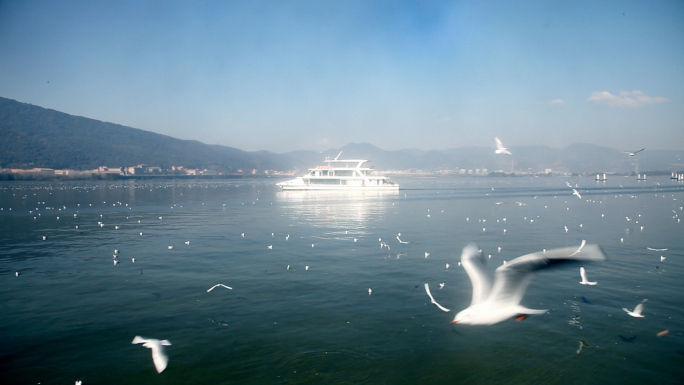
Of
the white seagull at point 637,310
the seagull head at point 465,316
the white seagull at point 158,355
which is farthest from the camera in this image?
the white seagull at point 637,310

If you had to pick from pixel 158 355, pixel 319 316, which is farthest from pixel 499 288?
pixel 158 355

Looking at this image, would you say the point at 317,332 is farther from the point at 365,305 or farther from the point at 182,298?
the point at 182,298

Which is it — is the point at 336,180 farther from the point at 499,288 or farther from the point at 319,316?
the point at 499,288

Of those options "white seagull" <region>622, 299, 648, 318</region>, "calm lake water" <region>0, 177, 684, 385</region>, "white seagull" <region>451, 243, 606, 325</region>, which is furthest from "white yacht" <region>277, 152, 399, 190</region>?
"white seagull" <region>451, 243, 606, 325</region>

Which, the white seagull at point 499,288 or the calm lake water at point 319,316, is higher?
the white seagull at point 499,288

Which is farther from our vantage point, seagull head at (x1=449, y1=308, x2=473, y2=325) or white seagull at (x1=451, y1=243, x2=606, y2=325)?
seagull head at (x1=449, y1=308, x2=473, y2=325)

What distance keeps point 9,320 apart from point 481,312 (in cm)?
1159

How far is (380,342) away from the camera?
31.2ft

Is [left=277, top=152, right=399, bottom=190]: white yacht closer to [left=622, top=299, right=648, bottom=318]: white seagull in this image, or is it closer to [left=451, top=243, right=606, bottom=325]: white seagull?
[left=622, top=299, right=648, bottom=318]: white seagull

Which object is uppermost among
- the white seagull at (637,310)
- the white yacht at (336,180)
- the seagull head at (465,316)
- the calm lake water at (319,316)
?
the white yacht at (336,180)

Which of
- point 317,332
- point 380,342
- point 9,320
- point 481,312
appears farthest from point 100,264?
point 481,312

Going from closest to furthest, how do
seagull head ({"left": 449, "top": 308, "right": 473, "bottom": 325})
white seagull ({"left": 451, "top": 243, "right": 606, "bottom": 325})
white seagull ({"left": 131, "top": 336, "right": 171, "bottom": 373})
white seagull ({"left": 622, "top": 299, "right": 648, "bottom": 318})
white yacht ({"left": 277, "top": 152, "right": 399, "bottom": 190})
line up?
white seagull ({"left": 451, "top": 243, "right": 606, "bottom": 325}) → seagull head ({"left": 449, "top": 308, "right": 473, "bottom": 325}) → white seagull ({"left": 131, "top": 336, "right": 171, "bottom": 373}) → white seagull ({"left": 622, "top": 299, "right": 648, "bottom": 318}) → white yacht ({"left": 277, "top": 152, "right": 399, "bottom": 190})

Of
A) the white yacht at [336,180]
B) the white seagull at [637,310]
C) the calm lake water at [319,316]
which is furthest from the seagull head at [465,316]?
the white yacht at [336,180]

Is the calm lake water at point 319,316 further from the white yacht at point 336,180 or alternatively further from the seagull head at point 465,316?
the white yacht at point 336,180
